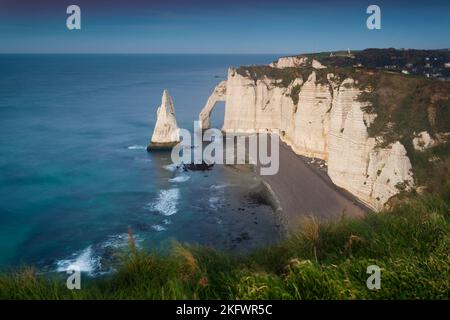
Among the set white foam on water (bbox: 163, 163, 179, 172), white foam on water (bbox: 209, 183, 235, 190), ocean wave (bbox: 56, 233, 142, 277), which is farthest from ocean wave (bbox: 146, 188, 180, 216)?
white foam on water (bbox: 163, 163, 179, 172)

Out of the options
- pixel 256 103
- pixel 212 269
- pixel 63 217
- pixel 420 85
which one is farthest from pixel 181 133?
pixel 212 269

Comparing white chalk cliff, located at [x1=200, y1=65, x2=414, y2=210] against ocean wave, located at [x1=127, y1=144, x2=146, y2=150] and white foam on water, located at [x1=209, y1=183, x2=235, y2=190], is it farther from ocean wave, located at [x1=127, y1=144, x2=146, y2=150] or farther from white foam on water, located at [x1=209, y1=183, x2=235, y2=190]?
ocean wave, located at [x1=127, y1=144, x2=146, y2=150]

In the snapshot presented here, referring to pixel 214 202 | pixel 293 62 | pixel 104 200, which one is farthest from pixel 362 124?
pixel 293 62

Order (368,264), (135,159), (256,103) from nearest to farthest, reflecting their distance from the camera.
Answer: (368,264) → (135,159) → (256,103)

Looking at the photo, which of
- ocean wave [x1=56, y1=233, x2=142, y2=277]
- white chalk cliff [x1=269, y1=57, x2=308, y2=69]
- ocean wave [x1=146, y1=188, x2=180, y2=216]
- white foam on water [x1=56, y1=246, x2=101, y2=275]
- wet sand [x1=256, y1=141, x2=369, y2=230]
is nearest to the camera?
ocean wave [x1=56, y1=233, x2=142, y2=277]

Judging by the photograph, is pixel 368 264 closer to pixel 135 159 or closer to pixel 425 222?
pixel 425 222

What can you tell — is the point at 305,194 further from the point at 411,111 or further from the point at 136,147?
the point at 136,147

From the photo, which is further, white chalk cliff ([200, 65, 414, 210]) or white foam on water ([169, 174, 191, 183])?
white foam on water ([169, 174, 191, 183])
